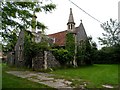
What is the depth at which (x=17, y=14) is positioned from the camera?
7367mm

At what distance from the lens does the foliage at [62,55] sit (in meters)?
24.7

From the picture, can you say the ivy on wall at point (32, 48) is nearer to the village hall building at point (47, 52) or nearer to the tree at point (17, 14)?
the village hall building at point (47, 52)

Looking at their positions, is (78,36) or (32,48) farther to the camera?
(78,36)

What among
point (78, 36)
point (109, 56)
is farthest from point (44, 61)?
point (109, 56)

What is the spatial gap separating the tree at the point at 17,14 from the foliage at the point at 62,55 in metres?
16.5

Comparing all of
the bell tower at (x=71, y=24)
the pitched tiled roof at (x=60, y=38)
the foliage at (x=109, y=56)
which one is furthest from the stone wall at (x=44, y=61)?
the foliage at (x=109, y=56)

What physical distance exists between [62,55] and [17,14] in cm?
1798

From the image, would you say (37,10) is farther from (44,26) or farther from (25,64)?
(25,64)

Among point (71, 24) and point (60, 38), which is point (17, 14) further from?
point (60, 38)

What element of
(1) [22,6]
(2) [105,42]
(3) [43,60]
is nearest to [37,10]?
(1) [22,6]

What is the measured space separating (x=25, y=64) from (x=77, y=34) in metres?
9.17

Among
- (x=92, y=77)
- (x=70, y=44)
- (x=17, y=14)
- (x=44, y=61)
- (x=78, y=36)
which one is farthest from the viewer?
(x=78, y=36)

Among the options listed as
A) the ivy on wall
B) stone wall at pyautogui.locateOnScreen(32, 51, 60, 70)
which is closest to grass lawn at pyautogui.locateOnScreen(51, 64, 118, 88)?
stone wall at pyautogui.locateOnScreen(32, 51, 60, 70)

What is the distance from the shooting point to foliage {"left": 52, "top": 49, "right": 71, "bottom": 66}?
24.7 metres
